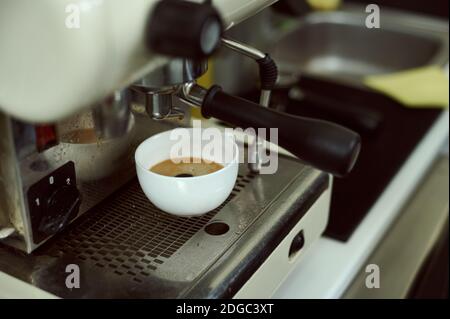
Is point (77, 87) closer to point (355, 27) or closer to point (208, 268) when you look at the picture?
point (208, 268)

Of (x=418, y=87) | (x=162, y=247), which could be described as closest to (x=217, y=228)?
(x=162, y=247)

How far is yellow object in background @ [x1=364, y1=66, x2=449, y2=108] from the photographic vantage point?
1.17m

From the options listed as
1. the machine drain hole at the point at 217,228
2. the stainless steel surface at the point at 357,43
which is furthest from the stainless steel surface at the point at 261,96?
the stainless steel surface at the point at 357,43

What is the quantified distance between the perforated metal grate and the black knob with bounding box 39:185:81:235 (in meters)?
0.03

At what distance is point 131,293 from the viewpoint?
22.8 inches

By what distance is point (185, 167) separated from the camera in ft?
2.31

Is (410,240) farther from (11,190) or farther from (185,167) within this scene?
(11,190)

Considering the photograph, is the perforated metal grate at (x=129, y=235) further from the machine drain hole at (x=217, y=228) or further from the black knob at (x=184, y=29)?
the black knob at (x=184, y=29)

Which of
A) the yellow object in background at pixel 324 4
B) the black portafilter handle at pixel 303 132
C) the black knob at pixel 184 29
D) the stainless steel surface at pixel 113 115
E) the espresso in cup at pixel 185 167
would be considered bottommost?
the yellow object in background at pixel 324 4

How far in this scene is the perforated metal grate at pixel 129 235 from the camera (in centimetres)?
62

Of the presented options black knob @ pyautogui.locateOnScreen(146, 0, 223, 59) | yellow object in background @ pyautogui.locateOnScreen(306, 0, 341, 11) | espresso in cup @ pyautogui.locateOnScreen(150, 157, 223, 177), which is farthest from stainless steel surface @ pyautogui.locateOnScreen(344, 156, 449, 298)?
yellow object in background @ pyautogui.locateOnScreen(306, 0, 341, 11)

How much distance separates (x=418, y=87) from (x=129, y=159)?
0.68 m

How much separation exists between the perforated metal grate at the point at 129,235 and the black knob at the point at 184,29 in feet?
0.80

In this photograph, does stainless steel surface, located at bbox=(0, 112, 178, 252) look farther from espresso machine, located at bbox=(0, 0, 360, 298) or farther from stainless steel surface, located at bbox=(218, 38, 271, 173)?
stainless steel surface, located at bbox=(218, 38, 271, 173)
